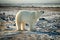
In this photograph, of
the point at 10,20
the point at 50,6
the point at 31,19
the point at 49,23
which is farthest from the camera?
the point at 50,6

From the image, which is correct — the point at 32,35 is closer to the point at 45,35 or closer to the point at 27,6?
the point at 45,35

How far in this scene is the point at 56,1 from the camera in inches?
203

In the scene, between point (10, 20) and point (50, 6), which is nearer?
point (10, 20)

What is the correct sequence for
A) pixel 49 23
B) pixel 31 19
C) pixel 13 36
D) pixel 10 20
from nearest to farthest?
pixel 13 36
pixel 31 19
pixel 49 23
pixel 10 20

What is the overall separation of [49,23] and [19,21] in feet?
2.62

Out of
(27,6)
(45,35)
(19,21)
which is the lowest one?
(45,35)

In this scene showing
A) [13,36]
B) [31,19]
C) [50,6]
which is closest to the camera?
[13,36]

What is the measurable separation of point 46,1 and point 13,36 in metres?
2.88

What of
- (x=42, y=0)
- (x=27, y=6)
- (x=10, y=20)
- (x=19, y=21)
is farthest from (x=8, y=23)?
(x=42, y=0)

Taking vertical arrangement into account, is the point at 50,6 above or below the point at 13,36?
above

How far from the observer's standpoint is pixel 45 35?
265 centimetres

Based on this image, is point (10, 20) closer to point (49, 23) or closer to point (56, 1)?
point (49, 23)

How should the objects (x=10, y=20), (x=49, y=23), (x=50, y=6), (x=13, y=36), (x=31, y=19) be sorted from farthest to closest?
(x=50, y=6), (x=10, y=20), (x=49, y=23), (x=31, y=19), (x=13, y=36)

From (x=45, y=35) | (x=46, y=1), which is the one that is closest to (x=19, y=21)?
(x=45, y=35)
